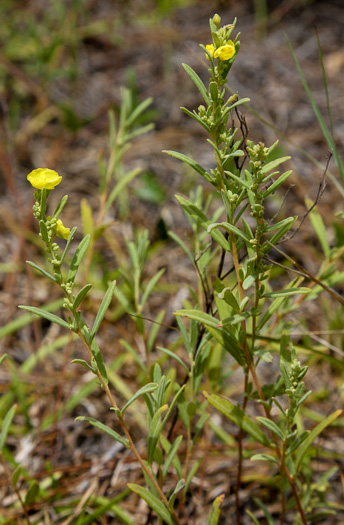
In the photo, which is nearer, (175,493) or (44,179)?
(44,179)

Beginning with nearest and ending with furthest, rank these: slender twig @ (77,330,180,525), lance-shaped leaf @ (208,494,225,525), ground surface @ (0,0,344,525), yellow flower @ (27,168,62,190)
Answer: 1. yellow flower @ (27,168,62,190)
2. slender twig @ (77,330,180,525)
3. lance-shaped leaf @ (208,494,225,525)
4. ground surface @ (0,0,344,525)

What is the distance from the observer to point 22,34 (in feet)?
11.3

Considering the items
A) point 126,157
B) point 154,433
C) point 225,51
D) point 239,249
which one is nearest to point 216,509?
point 154,433

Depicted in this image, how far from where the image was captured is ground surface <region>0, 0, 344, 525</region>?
69.2 inches

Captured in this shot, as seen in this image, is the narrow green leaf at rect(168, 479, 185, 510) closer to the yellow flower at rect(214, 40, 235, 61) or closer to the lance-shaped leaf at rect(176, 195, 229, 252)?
the lance-shaped leaf at rect(176, 195, 229, 252)

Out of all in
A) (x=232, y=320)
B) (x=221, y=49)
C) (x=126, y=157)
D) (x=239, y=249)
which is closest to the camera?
(x=221, y=49)

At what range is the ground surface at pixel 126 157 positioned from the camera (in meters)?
1.76

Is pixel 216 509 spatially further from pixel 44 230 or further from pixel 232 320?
pixel 44 230

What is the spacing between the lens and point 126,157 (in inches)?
118

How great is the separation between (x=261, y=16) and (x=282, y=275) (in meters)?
2.17

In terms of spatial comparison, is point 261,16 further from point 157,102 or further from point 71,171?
point 71,171

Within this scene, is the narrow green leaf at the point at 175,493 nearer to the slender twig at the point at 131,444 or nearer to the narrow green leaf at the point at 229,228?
the slender twig at the point at 131,444

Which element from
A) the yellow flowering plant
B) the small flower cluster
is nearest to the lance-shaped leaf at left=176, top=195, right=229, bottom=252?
the yellow flowering plant

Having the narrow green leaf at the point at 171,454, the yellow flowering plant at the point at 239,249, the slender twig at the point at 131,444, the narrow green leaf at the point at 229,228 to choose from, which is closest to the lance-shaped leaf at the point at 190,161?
the yellow flowering plant at the point at 239,249
